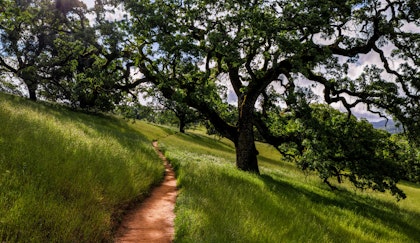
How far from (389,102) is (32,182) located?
51.9ft

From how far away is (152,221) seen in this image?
7.45m

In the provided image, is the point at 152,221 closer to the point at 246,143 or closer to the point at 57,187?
the point at 57,187

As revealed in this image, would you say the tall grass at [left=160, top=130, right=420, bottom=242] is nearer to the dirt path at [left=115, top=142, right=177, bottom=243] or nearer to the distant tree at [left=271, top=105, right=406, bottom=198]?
the dirt path at [left=115, top=142, right=177, bottom=243]

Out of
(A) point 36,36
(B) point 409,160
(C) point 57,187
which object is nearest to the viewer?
(C) point 57,187

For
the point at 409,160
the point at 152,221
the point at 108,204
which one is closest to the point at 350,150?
the point at 409,160

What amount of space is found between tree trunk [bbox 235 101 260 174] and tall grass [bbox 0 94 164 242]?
8.72 m

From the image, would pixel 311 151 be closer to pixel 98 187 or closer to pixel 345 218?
pixel 345 218

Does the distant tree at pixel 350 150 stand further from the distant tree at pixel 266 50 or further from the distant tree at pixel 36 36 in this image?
the distant tree at pixel 36 36

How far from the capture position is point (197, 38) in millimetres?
18406

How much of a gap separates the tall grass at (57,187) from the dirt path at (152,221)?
331mm

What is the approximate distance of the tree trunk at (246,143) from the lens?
1784 centimetres

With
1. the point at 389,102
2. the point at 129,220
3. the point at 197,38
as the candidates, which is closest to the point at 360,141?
the point at 389,102

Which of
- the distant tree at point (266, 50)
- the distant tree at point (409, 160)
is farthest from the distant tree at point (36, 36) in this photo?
the distant tree at point (409, 160)

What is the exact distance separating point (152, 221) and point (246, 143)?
11105 millimetres
